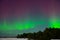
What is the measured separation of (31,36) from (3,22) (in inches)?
45.7

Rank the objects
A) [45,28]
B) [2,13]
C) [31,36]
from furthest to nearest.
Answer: [2,13]
[45,28]
[31,36]

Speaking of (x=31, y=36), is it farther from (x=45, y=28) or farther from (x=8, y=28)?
(x=8, y=28)

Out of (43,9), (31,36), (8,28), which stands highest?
(43,9)

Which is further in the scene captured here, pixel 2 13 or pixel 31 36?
pixel 2 13

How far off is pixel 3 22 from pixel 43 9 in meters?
1.30

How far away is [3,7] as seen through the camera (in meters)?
5.73

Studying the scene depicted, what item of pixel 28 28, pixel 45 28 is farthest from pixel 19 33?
pixel 45 28

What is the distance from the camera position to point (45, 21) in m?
5.40

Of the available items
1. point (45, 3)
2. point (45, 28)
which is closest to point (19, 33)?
point (45, 28)

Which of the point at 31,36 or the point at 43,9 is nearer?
the point at 31,36

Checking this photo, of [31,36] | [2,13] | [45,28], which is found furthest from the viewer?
[2,13]

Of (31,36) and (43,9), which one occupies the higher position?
(43,9)

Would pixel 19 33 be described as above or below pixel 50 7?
below

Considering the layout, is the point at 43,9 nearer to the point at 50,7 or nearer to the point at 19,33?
the point at 50,7
